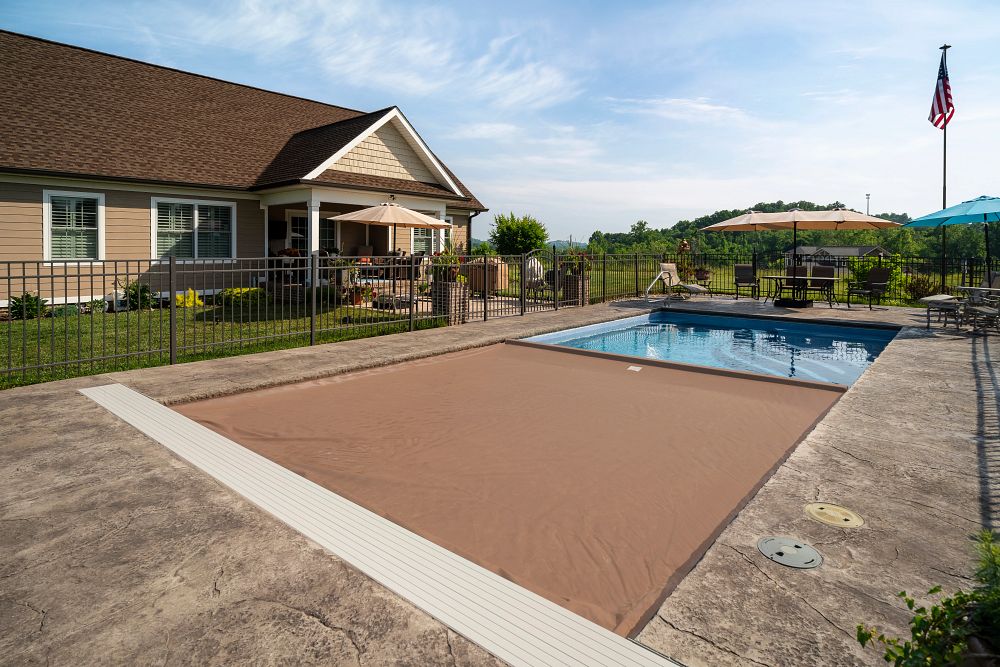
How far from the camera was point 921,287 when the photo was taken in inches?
697

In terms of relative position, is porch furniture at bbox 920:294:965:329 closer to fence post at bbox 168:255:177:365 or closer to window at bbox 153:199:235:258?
fence post at bbox 168:255:177:365

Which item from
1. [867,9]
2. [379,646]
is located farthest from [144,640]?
[867,9]

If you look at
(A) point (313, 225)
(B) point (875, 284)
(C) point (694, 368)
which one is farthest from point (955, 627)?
(B) point (875, 284)

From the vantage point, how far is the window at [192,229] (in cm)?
1560

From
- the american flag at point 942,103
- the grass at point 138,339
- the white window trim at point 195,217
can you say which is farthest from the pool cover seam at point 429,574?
the american flag at point 942,103

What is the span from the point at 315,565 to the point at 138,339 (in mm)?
6541

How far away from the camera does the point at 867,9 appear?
33.7ft

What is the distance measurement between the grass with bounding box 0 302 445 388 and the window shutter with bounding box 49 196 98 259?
1.80 metres

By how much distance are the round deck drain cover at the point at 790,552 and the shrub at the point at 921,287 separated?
59.7 ft

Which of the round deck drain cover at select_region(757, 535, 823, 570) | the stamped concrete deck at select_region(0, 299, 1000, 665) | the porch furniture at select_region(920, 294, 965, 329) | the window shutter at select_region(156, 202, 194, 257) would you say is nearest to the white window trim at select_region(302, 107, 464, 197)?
the window shutter at select_region(156, 202, 194, 257)

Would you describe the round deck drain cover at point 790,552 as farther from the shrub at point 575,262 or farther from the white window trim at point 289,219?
the white window trim at point 289,219

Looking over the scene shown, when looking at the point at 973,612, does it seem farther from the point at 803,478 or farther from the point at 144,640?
the point at 144,640

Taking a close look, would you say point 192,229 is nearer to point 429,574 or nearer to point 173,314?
point 173,314

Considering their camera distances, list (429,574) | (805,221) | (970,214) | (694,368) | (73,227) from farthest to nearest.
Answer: (805,221), (73,227), (970,214), (694,368), (429,574)
